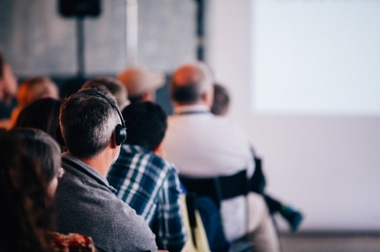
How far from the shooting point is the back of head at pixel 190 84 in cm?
252

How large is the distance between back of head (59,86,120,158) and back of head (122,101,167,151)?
1.44 ft

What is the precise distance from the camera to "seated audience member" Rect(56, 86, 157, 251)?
115cm

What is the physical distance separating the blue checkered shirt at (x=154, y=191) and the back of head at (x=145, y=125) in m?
0.07

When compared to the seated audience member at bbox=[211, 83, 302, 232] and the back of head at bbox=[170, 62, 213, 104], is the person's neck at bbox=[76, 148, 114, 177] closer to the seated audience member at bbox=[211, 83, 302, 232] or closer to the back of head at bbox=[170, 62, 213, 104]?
the back of head at bbox=[170, 62, 213, 104]

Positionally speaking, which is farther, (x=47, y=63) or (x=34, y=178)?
(x=47, y=63)

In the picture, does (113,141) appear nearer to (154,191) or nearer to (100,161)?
(100,161)

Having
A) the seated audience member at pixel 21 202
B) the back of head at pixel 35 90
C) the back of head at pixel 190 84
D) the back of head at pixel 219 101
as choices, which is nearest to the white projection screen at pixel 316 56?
the back of head at pixel 219 101

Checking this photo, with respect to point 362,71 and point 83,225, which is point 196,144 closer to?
point 83,225

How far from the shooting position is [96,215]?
1.15 metres

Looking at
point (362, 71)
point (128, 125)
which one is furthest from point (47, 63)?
point (128, 125)

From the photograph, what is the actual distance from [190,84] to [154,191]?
1073mm

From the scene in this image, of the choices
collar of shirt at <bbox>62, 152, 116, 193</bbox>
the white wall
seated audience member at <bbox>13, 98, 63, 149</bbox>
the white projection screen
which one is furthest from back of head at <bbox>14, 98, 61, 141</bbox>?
the white projection screen

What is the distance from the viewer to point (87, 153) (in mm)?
1249

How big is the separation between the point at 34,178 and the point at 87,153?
16.1 inches
